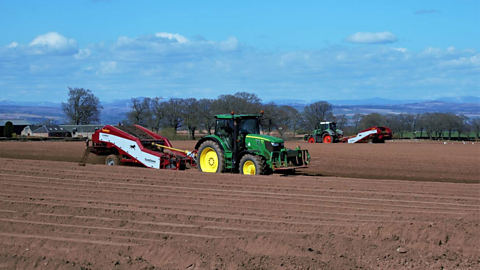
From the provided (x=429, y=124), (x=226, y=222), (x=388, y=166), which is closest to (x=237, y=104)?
(x=429, y=124)

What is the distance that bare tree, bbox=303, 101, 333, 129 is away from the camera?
76312mm

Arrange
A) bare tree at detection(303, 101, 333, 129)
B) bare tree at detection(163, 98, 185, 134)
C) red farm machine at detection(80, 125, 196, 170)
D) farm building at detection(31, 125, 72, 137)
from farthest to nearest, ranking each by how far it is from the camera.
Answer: bare tree at detection(303, 101, 333, 129) < farm building at detection(31, 125, 72, 137) < bare tree at detection(163, 98, 185, 134) < red farm machine at detection(80, 125, 196, 170)

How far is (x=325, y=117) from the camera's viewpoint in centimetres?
7825

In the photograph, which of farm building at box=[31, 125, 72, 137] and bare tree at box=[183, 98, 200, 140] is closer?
bare tree at box=[183, 98, 200, 140]

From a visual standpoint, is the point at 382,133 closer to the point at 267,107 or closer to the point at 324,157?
the point at 324,157

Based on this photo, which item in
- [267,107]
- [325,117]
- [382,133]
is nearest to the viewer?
[382,133]

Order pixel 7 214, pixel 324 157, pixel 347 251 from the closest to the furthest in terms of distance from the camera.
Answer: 1. pixel 347 251
2. pixel 7 214
3. pixel 324 157

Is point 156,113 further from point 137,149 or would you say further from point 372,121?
point 137,149

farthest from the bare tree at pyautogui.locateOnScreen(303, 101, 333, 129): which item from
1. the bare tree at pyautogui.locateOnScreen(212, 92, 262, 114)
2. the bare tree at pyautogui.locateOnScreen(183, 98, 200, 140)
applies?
the bare tree at pyautogui.locateOnScreen(183, 98, 200, 140)

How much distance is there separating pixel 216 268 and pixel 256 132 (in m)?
9.77

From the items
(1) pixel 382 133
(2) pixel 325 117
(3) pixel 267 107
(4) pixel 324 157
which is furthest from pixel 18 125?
(4) pixel 324 157

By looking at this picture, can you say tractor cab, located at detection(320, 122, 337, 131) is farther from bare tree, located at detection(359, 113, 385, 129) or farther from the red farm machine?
bare tree, located at detection(359, 113, 385, 129)

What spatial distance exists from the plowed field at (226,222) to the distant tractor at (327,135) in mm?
26223

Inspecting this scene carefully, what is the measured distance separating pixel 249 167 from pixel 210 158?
163 centimetres
